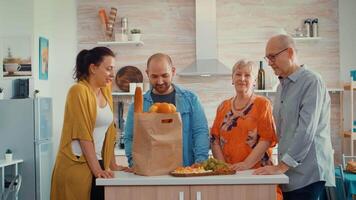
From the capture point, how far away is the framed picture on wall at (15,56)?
5043mm

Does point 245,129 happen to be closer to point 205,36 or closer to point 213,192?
point 213,192

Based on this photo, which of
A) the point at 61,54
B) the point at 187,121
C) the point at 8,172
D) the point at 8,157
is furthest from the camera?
the point at 61,54

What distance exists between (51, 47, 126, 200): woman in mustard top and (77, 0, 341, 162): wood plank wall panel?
3323 mm

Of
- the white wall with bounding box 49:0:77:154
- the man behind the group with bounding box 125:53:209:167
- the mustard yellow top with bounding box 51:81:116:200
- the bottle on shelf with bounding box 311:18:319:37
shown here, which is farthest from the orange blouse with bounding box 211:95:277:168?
the white wall with bounding box 49:0:77:154

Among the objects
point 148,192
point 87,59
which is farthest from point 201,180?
point 87,59

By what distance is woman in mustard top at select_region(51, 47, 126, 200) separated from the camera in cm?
230

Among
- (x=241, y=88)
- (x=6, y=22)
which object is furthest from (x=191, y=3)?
(x=241, y=88)

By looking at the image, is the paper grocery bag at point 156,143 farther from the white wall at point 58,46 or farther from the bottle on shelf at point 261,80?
the bottle on shelf at point 261,80

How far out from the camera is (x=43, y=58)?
520 centimetres

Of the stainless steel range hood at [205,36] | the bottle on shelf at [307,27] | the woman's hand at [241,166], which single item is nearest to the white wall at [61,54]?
the stainless steel range hood at [205,36]

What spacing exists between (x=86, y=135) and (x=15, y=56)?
123 inches

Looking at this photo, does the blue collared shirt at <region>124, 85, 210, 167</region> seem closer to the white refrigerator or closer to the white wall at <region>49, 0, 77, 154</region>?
the white refrigerator

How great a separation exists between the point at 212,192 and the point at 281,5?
159 inches

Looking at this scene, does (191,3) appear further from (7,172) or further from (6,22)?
(7,172)
